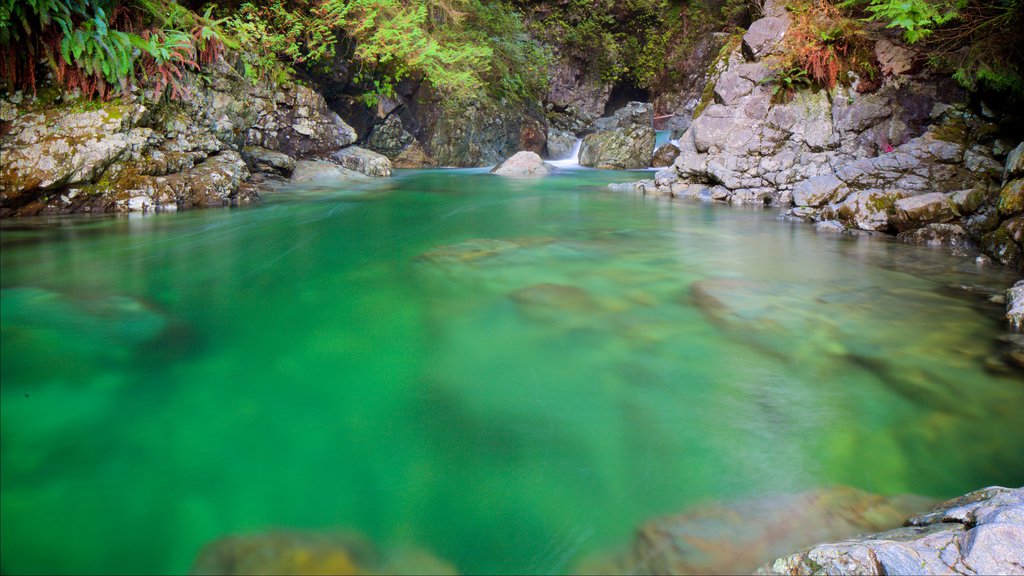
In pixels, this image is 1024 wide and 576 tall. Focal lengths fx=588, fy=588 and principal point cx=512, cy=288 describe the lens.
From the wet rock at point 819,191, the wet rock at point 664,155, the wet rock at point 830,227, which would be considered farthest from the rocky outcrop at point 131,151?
the wet rock at point 664,155

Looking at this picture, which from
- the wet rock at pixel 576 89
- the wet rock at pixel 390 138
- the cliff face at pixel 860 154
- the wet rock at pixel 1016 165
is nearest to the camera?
the wet rock at pixel 1016 165

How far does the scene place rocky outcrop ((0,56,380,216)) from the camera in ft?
24.7

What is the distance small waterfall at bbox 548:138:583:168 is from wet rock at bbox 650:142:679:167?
2.43 metres

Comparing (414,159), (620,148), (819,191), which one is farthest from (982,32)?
(414,159)

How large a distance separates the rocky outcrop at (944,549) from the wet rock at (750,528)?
147 millimetres

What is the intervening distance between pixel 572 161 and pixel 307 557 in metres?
19.1

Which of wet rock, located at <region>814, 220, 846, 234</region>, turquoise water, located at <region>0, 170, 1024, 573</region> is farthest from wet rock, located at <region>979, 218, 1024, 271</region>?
wet rock, located at <region>814, 220, 846, 234</region>

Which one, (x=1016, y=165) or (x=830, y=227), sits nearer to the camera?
(x=1016, y=165)

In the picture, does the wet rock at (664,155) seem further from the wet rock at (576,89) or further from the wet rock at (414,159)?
the wet rock at (414,159)

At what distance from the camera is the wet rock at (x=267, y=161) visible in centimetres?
1178

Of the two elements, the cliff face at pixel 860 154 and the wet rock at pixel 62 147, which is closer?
the cliff face at pixel 860 154

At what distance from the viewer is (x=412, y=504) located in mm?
2189

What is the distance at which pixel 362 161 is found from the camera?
1462 cm

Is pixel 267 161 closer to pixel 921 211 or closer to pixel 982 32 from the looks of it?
pixel 921 211
